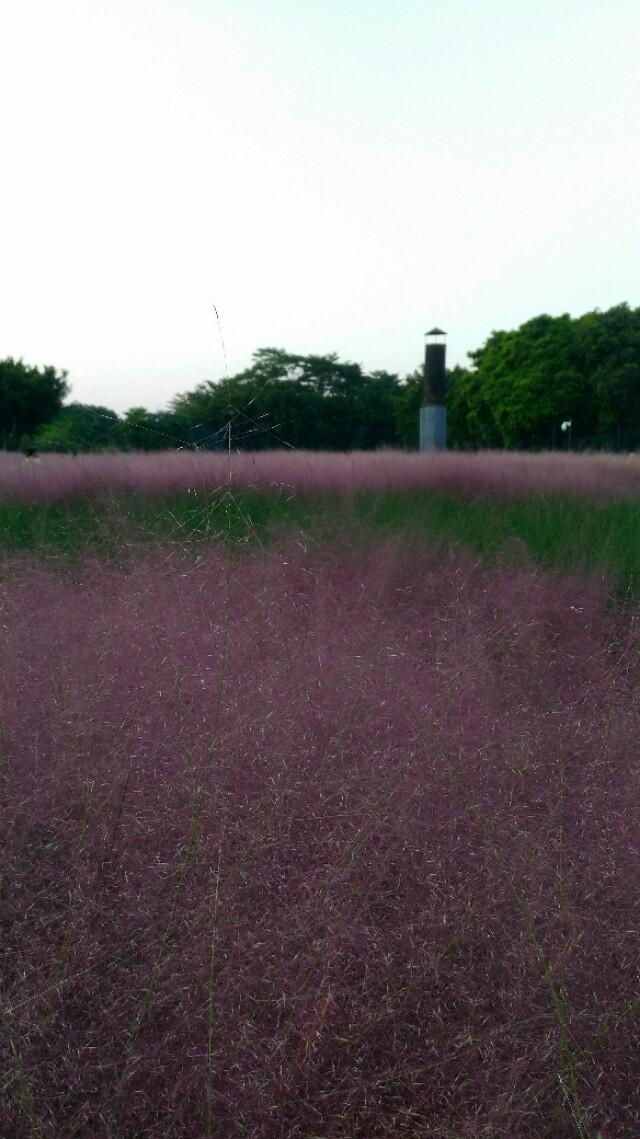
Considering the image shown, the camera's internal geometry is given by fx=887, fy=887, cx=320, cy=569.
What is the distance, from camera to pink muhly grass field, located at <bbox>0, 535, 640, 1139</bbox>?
1.34 metres

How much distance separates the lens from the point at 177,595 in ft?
9.06

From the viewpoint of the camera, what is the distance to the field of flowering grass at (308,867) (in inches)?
52.7

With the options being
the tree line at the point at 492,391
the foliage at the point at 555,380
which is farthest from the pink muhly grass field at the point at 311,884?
the foliage at the point at 555,380

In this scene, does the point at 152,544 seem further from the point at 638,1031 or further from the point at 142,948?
the point at 638,1031

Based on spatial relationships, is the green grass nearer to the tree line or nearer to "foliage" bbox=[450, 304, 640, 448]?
the tree line

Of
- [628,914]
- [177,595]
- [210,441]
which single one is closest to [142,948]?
[628,914]

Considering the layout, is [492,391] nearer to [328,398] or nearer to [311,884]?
[328,398]

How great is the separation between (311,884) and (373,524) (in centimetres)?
283

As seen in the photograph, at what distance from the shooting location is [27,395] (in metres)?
28.3

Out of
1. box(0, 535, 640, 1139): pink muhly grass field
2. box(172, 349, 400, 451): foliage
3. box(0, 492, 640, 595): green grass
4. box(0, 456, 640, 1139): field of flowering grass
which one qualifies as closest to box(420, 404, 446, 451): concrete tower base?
box(172, 349, 400, 451): foliage

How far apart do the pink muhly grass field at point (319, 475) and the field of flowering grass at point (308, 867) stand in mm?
2514

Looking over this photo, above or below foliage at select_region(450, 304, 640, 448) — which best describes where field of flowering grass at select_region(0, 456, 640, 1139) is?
below

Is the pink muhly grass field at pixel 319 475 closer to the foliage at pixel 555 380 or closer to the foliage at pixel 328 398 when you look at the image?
the foliage at pixel 328 398

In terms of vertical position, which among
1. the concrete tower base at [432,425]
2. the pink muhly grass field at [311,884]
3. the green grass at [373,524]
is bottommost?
the pink muhly grass field at [311,884]
